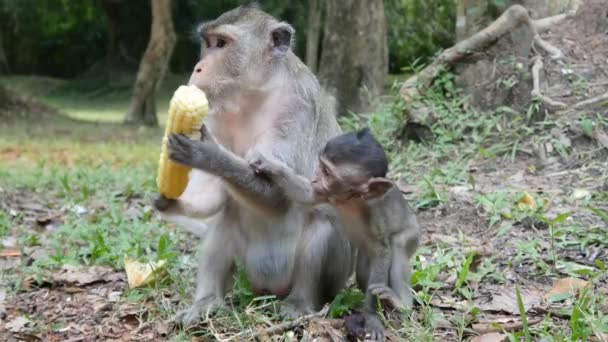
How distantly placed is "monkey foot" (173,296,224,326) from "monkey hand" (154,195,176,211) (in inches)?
18.6

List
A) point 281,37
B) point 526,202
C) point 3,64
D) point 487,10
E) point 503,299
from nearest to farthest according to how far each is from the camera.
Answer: point 503,299 < point 281,37 < point 526,202 < point 487,10 < point 3,64

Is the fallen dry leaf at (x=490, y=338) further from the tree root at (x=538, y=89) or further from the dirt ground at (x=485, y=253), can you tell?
the tree root at (x=538, y=89)

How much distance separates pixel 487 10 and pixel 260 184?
16.0 ft

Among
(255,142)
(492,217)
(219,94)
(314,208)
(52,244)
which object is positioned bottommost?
(52,244)

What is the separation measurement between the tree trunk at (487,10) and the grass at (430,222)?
1.03 meters

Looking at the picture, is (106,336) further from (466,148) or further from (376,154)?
(466,148)

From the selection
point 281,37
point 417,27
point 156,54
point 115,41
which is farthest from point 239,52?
point 115,41

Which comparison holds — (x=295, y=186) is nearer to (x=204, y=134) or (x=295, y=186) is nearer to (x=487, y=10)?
(x=204, y=134)

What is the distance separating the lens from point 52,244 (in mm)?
5289

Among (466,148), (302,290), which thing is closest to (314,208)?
(302,290)

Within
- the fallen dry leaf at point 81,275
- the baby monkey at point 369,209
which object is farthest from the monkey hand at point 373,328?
the fallen dry leaf at point 81,275

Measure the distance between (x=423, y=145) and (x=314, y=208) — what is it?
3.19 meters

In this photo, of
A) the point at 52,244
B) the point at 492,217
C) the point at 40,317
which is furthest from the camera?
the point at 52,244

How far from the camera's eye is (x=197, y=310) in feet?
12.1
